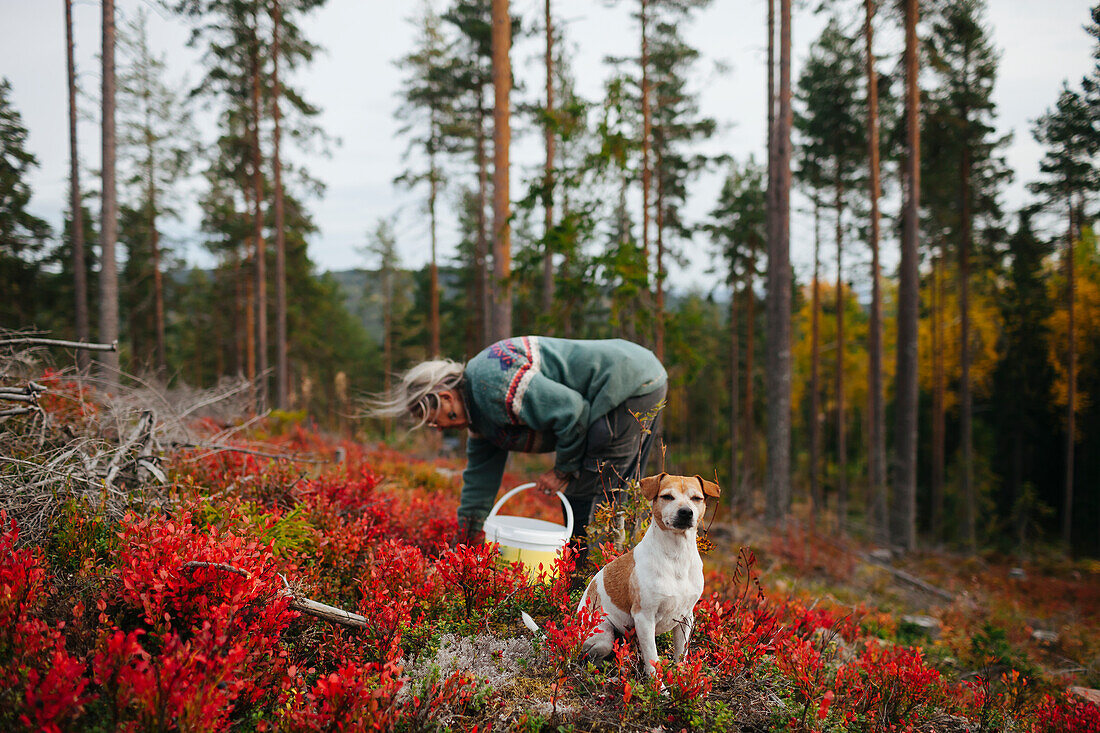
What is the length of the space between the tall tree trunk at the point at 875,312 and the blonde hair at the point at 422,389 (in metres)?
12.3

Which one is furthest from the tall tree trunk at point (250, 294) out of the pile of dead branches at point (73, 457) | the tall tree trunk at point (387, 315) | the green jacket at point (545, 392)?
the green jacket at point (545, 392)

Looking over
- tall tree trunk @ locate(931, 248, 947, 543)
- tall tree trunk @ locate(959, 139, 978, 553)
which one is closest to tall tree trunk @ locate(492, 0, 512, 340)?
tall tree trunk @ locate(959, 139, 978, 553)

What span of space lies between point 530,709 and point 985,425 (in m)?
28.1

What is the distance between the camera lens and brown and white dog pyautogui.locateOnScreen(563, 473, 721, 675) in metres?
2.06

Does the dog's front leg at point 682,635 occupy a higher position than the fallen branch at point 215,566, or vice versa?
the fallen branch at point 215,566

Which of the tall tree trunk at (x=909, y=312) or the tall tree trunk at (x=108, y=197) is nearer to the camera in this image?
the tall tree trunk at (x=108, y=197)

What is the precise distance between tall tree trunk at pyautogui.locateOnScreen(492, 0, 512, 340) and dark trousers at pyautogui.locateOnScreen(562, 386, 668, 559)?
4.86 meters

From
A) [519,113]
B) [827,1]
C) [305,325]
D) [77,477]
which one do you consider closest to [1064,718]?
[77,477]

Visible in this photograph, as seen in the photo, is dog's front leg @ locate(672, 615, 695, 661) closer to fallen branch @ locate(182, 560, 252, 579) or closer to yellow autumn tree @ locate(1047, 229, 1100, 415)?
fallen branch @ locate(182, 560, 252, 579)

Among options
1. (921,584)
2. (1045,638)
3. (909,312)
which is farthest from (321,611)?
(909,312)

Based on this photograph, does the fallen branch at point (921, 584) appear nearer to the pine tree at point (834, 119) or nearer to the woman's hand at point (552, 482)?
the pine tree at point (834, 119)

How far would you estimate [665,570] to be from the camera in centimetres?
208

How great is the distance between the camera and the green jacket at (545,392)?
136 inches

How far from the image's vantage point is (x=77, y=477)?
320cm
